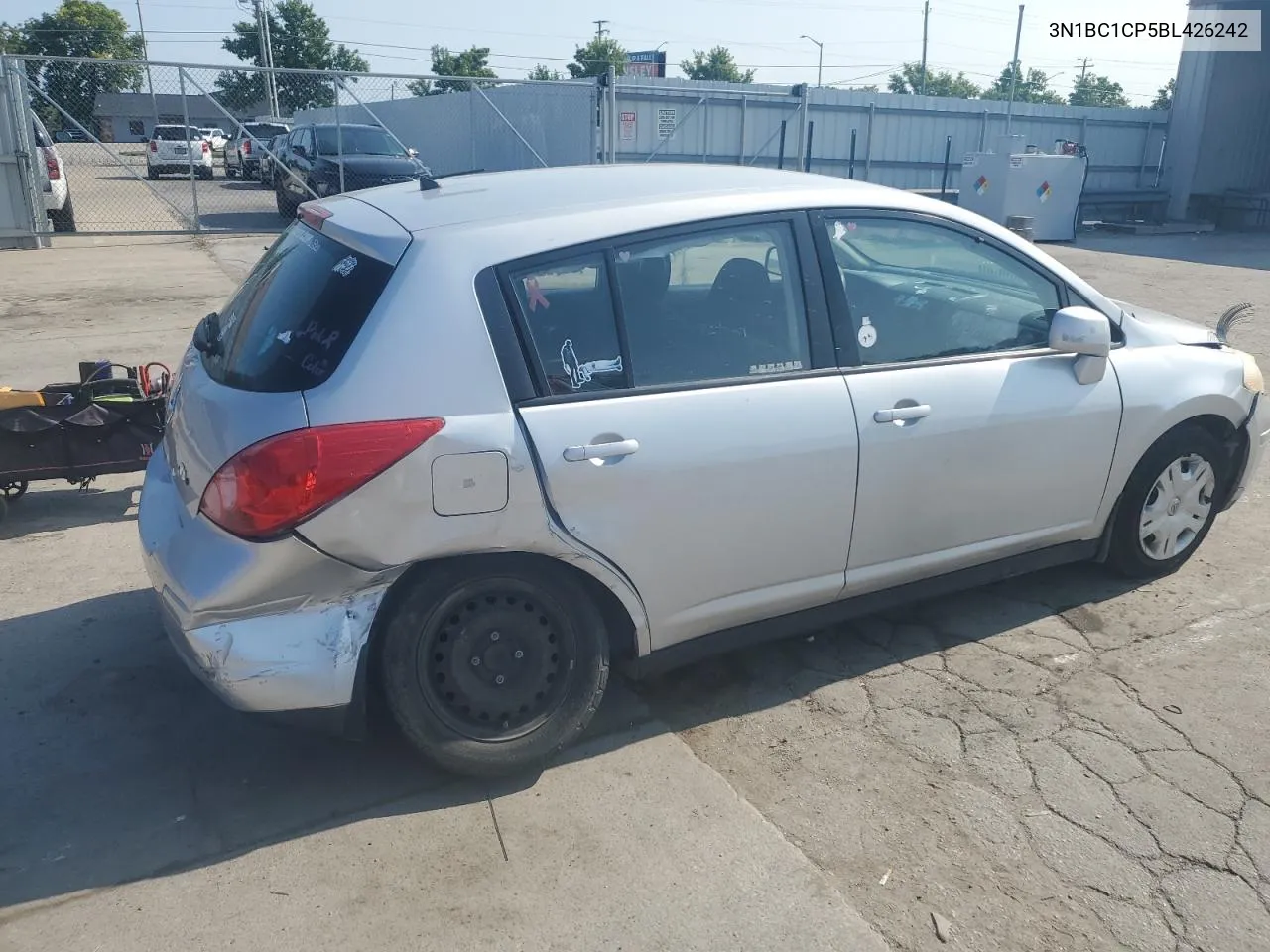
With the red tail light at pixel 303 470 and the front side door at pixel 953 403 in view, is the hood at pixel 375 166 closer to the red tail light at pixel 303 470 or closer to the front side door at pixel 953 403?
the front side door at pixel 953 403

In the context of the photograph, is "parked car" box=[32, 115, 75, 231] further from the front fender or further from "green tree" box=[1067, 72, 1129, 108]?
"green tree" box=[1067, 72, 1129, 108]

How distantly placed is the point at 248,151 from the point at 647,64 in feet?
124

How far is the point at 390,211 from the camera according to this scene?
11.0 feet

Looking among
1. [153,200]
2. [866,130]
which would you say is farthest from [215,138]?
[866,130]

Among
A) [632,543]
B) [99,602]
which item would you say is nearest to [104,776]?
[99,602]

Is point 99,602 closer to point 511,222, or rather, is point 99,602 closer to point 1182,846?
point 511,222

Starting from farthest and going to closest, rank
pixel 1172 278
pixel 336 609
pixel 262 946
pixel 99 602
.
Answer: pixel 1172 278
pixel 99 602
pixel 336 609
pixel 262 946

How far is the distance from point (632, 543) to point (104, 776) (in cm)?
178

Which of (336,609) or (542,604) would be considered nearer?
(336,609)

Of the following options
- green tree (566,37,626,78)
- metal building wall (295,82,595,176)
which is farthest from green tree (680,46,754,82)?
metal building wall (295,82,595,176)

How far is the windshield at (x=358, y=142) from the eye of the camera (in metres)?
18.2

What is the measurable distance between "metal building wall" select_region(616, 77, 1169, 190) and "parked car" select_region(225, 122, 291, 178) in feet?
35.8

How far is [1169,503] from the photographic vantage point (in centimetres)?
442

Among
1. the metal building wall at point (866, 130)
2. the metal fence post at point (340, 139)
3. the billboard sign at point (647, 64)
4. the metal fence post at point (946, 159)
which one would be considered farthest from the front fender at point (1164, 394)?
the billboard sign at point (647, 64)
